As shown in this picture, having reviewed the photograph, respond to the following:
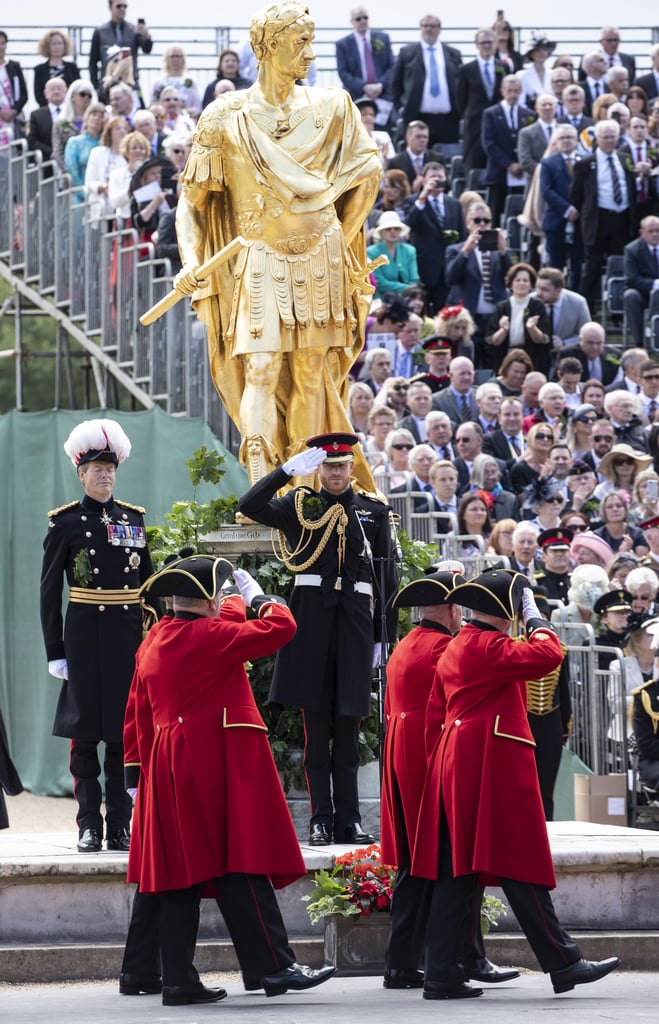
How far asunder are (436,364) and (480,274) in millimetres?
1759

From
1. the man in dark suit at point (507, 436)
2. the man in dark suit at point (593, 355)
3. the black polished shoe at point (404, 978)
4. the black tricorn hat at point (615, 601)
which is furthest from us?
the man in dark suit at point (593, 355)

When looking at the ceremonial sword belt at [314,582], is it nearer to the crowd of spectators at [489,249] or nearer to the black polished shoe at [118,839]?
the black polished shoe at [118,839]

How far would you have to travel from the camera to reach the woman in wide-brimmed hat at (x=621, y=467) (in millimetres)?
15297

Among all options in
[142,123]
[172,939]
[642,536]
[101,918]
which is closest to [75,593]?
[101,918]

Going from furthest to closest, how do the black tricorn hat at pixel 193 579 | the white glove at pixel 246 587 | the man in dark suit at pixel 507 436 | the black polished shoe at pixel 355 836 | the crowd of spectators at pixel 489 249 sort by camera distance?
the man in dark suit at pixel 507 436 → the crowd of spectators at pixel 489 249 → the black polished shoe at pixel 355 836 → the white glove at pixel 246 587 → the black tricorn hat at pixel 193 579

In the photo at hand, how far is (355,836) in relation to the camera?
984 cm

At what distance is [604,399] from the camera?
1630cm

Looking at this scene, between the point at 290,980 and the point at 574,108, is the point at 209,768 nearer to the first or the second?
the point at 290,980

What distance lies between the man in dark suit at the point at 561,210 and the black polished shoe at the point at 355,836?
999cm

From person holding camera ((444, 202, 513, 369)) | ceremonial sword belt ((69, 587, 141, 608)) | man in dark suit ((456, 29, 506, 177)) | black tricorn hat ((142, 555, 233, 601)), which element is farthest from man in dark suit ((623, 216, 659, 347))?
black tricorn hat ((142, 555, 233, 601))

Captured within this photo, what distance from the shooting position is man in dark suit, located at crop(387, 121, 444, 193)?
19.3 metres

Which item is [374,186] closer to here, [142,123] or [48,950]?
[48,950]

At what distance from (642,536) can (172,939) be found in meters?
7.36

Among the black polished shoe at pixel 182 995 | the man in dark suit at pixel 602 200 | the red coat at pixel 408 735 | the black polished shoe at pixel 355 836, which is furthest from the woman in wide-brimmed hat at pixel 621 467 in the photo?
the black polished shoe at pixel 182 995
